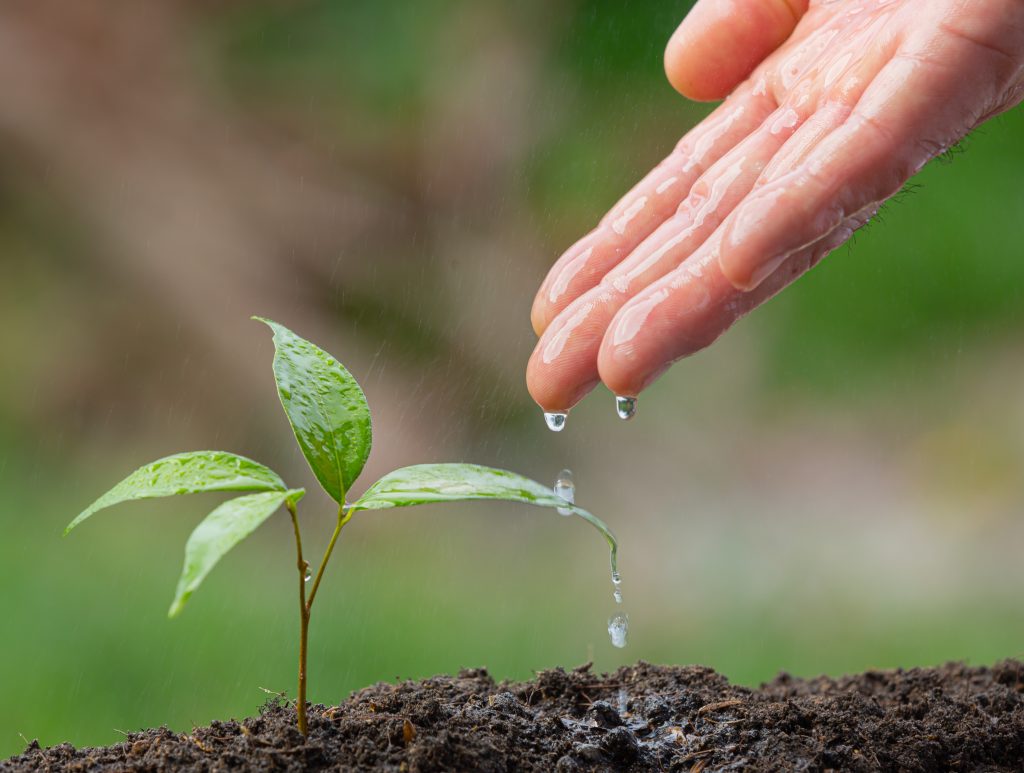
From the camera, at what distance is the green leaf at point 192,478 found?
30.3 inches

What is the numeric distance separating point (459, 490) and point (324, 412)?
0.53 ft

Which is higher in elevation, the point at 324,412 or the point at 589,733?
the point at 324,412

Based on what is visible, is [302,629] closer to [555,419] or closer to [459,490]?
[459,490]

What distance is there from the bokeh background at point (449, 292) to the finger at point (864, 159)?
6.89 ft

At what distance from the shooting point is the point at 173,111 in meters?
3.58

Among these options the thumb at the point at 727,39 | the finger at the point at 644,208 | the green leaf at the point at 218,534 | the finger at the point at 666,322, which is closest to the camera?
the green leaf at the point at 218,534

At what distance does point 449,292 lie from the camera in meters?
3.57

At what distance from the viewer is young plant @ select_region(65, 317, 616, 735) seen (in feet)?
2.50

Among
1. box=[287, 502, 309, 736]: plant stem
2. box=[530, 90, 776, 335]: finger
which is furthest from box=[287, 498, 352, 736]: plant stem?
box=[530, 90, 776, 335]: finger

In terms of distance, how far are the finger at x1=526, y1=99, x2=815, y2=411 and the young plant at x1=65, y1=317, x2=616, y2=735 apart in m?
0.38

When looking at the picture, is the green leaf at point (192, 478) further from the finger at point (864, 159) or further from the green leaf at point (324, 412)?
the finger at point (864, 159)

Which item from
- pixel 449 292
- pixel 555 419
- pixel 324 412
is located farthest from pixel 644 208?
pixel 449 292

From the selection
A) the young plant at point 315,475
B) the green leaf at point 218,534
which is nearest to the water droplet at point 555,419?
the young plant at point 315,475

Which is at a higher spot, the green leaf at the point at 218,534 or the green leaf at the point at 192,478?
the green leaf at the point at 192,478
